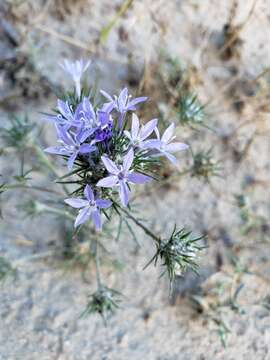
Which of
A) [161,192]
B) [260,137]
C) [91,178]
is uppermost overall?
[260,137]

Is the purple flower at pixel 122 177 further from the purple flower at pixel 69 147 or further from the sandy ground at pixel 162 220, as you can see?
the sandy ground at pixel 162 220

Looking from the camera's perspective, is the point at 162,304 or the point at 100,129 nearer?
the point at 100,129

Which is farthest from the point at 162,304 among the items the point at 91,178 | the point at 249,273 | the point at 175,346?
the point at 91,178

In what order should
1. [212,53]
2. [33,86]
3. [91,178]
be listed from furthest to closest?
[212,53]
[33,86]
[91,178]

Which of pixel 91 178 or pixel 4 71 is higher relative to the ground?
pixel 4 71

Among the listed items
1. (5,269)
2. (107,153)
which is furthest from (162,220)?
(107,153)

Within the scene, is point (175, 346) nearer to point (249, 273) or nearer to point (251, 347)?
point (251, 347)

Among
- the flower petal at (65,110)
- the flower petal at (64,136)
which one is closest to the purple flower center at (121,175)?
the flower petal at (64,136)

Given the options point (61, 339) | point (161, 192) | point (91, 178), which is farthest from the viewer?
point (161, 192)
